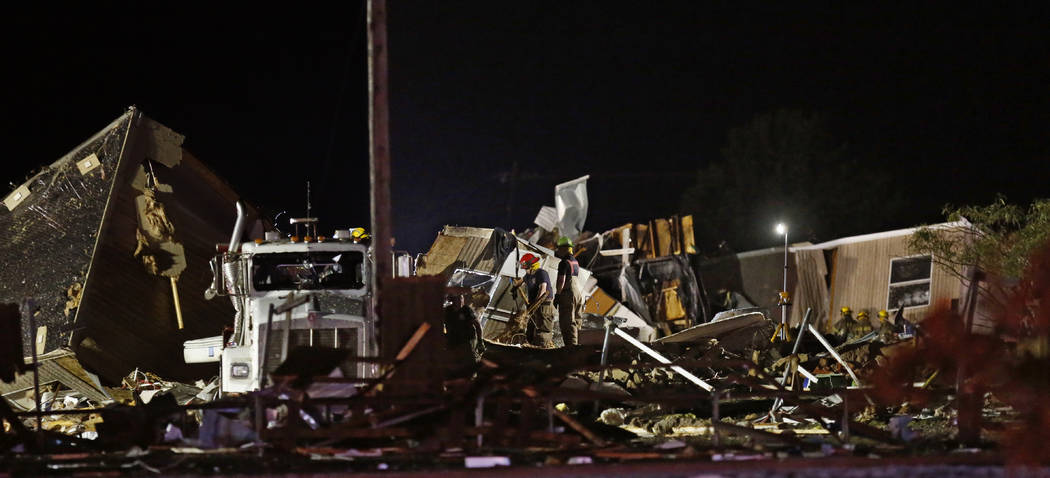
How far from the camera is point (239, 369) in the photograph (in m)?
12.7

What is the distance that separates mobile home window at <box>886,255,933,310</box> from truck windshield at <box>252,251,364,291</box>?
17211 mm

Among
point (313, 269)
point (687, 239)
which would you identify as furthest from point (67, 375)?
point (687, 239)

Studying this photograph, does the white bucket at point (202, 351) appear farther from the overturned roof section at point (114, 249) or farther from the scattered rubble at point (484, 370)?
the overturned roof section at point (114, 249)

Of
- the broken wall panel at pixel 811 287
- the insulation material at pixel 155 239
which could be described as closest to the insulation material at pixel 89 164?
the insulation material at pixel 155 239

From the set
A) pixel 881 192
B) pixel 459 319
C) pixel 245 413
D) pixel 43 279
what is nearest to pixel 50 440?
pixel 245 413

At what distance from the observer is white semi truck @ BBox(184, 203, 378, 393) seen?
12.5m

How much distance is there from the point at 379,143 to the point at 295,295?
8.95ft

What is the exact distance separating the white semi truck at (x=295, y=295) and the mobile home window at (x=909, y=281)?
17247 millimetres

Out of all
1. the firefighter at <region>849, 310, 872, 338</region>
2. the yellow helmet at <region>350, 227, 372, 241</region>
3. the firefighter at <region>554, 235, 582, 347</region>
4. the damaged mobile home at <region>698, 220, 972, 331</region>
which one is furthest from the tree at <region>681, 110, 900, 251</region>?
the yellow helmet at <region>350, 227, 372, 241</region>

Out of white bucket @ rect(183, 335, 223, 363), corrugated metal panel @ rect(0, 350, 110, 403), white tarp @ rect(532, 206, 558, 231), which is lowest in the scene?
corrugated metal panel @ rect(0, 350, 110, 403)

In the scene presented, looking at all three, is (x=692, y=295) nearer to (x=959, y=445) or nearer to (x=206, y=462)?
(x=959, y=445)

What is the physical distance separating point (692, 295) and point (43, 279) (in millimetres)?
15799

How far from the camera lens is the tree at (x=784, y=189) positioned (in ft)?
163

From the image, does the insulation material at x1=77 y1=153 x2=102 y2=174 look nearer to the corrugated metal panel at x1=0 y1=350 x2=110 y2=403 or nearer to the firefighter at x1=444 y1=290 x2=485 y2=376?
the corrugated metal panel at x1=0 y1=350 x2=110 y2=403
